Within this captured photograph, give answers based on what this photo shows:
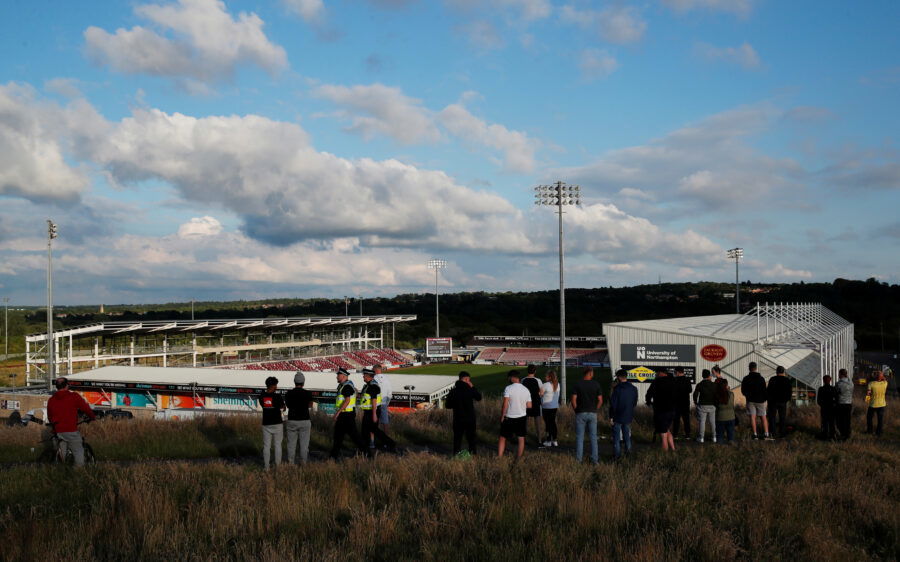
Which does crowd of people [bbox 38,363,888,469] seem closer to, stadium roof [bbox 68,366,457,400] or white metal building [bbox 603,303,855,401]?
white metal building [bbox 603,303,855,401]

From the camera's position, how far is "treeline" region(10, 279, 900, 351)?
10719cm

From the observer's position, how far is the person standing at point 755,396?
12.2 meters

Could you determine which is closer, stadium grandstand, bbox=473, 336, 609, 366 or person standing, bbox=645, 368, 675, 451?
person standing, bbox=645, 368, 675, 451

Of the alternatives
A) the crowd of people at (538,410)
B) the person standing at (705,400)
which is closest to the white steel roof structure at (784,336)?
the crowd of people at (538,410)

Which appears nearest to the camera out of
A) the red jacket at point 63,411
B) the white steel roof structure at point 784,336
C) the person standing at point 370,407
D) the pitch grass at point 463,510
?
the pitch grass at point 463,510

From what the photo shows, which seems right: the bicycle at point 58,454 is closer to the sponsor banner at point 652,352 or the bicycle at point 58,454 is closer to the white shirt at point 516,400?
the white shirt at point 516,400

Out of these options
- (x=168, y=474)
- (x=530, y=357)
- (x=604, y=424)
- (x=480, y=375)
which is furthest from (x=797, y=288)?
(x=168, y=474)

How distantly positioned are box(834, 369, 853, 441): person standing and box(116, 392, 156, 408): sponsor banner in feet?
106

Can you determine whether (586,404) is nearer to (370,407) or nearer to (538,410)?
(538,410)

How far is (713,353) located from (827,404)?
56.0 ft

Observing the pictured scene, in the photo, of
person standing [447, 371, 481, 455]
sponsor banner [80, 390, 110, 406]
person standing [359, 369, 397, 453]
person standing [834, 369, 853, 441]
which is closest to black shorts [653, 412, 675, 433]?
person standing [447, 371, 481, 455]

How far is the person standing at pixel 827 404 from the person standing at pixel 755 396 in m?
1.00

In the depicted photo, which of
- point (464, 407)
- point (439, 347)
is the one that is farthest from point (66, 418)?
point (439, 347)

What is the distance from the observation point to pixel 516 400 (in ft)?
32.4
